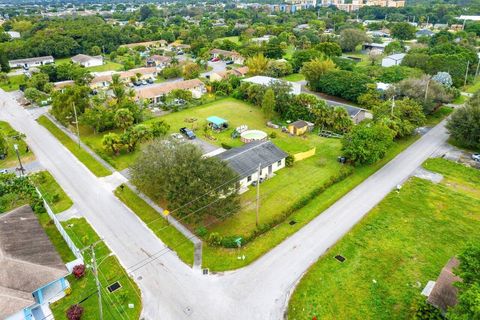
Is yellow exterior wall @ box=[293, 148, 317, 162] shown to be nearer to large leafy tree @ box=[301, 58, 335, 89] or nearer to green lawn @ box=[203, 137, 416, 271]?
green lawn @ box=[203, 137, 416, 271]

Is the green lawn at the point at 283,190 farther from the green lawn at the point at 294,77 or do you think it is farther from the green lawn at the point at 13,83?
the green lawn at the point at 13,83

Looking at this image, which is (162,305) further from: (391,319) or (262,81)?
(262,81)

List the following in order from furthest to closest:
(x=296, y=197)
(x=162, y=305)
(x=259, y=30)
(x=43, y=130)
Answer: (x=259, y=30) < (x=43, y=130) < (x=296, y=197) < (x=162, y=305)

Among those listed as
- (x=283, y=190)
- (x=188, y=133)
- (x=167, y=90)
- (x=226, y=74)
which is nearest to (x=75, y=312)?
(x=283, y=190)

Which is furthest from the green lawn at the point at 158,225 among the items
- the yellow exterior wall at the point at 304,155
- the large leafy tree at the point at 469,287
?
the yellow exterior wall at the point at 304,155

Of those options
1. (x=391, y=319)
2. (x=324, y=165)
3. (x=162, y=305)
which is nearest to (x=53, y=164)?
(x=162, y=305)

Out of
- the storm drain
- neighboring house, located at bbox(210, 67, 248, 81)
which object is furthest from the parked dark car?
neighboring house, located at bbox(210, 67, 248, 81)
